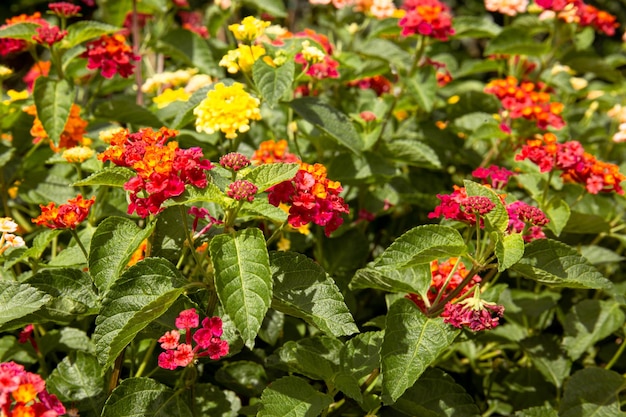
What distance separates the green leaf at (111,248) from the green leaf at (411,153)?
0.91 metres

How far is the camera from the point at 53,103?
6.19ft

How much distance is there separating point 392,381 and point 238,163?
19.9 inches

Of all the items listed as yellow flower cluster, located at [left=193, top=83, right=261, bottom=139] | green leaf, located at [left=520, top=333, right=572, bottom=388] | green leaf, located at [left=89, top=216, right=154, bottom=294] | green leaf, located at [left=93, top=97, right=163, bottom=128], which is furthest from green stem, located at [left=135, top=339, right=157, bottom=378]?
green leaf, located at [left=520, top=333, right=572, bottom=388]

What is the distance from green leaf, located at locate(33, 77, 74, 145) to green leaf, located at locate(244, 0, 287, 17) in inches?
33.9

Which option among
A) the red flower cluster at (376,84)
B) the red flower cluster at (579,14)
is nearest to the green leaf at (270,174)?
the red flower cluster at (376,84)

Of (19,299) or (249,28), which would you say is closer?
(19,299)

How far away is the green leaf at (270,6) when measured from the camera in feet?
8.35

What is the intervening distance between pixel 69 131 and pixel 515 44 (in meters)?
1.46

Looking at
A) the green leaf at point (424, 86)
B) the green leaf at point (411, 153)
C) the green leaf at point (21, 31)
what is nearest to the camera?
the green leaf at point (21, 31)

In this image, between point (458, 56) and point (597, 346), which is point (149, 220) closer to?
point (597, 346)

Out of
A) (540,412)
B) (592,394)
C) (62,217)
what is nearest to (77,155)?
(62,217)

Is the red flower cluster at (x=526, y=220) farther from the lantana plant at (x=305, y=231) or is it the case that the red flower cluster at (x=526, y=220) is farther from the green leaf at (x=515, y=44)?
the green leaf at (x=515, y=44)

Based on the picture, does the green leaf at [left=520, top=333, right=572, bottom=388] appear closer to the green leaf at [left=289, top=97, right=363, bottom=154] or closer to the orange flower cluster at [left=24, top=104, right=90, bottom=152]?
the green leaf at [left=289, top=97, right=363, bottom=154]

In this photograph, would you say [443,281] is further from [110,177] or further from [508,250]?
[110,177]
